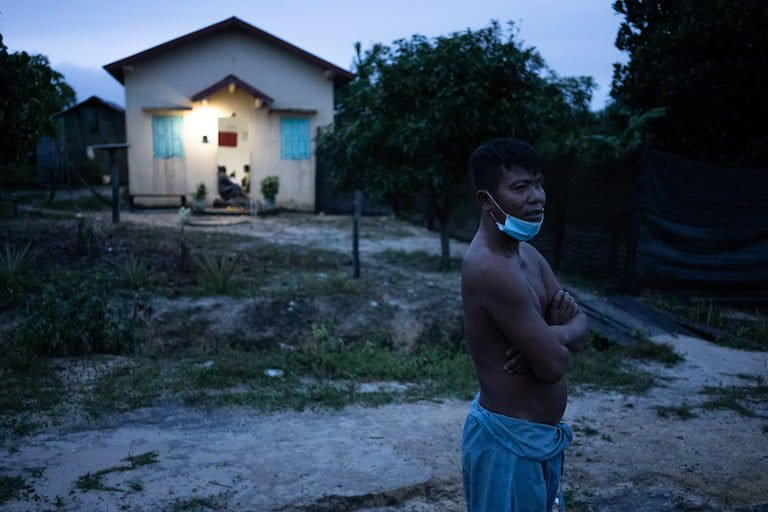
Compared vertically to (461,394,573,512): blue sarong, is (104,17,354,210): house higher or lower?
higher

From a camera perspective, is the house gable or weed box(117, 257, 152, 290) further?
the house gable

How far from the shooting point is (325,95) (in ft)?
62.2

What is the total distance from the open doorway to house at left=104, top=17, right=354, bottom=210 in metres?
0.08

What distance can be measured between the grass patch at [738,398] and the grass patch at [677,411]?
18 cm

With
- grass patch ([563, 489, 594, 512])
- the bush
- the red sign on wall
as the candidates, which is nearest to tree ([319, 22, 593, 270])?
grass patch ([563, 489, 594, 512])

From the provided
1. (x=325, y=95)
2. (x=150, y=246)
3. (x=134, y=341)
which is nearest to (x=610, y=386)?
(x=134, y=341)

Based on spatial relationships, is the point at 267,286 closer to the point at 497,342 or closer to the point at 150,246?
the point at 150,246

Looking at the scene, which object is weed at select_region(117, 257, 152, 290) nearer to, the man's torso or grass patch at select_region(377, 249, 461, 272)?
grass patch at select_region(377, 249, 461, 272)

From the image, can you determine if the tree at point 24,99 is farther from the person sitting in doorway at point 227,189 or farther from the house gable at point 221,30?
the person sitting in doorway at point 227,189

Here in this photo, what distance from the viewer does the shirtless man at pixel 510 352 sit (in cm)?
187

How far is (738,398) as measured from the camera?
4.87 metres

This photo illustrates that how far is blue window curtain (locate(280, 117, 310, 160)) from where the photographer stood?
18.7m

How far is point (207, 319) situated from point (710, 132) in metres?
6.52

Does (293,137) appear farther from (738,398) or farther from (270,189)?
(738,398)
